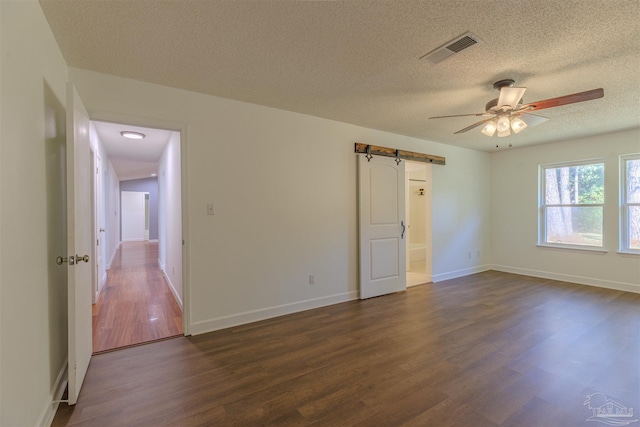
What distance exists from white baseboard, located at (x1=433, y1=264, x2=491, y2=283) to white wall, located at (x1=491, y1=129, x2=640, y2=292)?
0.41 m

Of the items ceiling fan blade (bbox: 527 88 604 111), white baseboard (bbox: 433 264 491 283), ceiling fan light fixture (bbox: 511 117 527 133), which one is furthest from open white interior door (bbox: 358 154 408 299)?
ceiling fan blade (bbox: 527 88 604 111)

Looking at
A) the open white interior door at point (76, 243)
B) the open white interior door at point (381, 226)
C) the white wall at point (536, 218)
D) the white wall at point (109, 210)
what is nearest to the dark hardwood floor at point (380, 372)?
the open white interior door at point (76, 243)

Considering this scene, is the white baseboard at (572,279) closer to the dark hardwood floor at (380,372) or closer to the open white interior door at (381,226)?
the dark hardwood floor at (380,372)

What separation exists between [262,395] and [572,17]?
3.17 m

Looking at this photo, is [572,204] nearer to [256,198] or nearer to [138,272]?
[256,198]

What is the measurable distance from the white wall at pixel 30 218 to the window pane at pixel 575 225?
22.6 ft

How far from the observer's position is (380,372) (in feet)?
7.43

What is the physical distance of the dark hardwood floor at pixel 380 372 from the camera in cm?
180

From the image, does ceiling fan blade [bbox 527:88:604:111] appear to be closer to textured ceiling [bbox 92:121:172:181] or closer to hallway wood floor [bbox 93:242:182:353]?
hallway wood floor [bbox 93:242:182:353]

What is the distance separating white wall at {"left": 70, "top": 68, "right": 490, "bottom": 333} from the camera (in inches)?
116

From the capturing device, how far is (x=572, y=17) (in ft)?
5.98

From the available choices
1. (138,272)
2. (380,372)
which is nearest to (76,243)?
(380,372)

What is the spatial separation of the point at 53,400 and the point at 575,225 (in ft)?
23.0

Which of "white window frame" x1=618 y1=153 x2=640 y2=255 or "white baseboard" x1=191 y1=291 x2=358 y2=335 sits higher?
"white window frame" x1=618 y1=153 x2=640 y2=255
